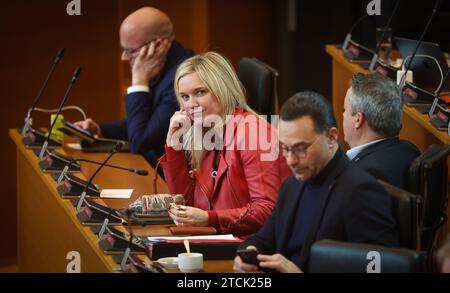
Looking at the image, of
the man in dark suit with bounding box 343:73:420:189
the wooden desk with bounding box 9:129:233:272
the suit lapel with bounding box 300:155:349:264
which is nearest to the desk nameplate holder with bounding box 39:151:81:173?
the wooden desk with bounding box 9:129:233:272

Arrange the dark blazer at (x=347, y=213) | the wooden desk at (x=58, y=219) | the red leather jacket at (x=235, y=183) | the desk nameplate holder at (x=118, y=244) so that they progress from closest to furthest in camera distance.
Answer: the dark blazer at (x=347, y=213) → the desk nameplate holder at (x=118, y=244) → the wooden desk at (x=58, y=219) → the red leather jacket at (x=235, y=183)

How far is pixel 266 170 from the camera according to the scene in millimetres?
4133

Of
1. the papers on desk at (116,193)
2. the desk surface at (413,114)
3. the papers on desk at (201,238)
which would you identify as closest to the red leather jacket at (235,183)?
the papers on desk at (201,238)

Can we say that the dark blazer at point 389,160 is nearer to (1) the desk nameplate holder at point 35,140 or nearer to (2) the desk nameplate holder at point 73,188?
(2) the desk nameplate holder at point 73,188

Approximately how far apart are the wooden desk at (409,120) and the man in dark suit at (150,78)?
3.80ft

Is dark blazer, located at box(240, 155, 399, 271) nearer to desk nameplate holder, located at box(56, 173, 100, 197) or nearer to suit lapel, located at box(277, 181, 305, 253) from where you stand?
suit lapel, located at box(277, 181, 305, 253)

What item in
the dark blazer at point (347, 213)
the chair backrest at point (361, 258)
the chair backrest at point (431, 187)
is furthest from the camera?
the chair backrest at point (431, 187)

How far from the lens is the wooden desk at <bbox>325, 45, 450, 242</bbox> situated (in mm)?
4777

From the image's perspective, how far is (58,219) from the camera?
15.1 feet

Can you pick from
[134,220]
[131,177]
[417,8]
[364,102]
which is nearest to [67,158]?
[131,177]

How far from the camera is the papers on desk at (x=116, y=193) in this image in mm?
4688

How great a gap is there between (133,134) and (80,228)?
1.63m

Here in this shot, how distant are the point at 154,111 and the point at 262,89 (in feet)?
2.73

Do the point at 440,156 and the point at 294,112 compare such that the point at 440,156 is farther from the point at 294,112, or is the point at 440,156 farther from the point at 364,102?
the point at 294,112
